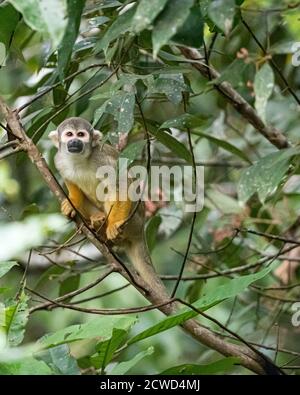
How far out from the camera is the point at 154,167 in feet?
11.0

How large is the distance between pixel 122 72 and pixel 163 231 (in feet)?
4.65

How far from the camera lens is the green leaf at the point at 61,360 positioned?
211 cm

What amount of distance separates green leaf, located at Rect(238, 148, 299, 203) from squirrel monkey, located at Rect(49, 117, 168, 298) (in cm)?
110

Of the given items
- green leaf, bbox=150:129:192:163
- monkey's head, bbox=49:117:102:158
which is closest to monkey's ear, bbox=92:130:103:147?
monkey's head, bbox=49:117:102:158

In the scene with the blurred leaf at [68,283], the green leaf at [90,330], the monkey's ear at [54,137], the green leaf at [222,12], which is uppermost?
the monkey's ear at [54,137]

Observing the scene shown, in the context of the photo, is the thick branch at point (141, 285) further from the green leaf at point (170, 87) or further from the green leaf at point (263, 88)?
the green leaf at point (263, 88)

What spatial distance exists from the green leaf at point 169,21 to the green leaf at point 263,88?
1.40 feet

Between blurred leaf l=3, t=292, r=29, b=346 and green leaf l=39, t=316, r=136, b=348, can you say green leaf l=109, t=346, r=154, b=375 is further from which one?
blurred leaf l=3, t=292, r=29, b=346

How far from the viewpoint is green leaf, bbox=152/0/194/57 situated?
1.51 meters


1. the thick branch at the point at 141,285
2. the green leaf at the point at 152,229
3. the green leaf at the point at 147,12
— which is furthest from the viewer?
the green leaf at the point at 152,229

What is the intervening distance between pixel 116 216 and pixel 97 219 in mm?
88

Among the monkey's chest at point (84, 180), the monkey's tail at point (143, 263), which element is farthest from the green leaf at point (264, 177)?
the monkey's chest at point (84, 180)

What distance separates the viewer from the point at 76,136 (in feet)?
10.9

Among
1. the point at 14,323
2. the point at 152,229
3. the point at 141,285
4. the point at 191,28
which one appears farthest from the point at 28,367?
the point at 152,229
